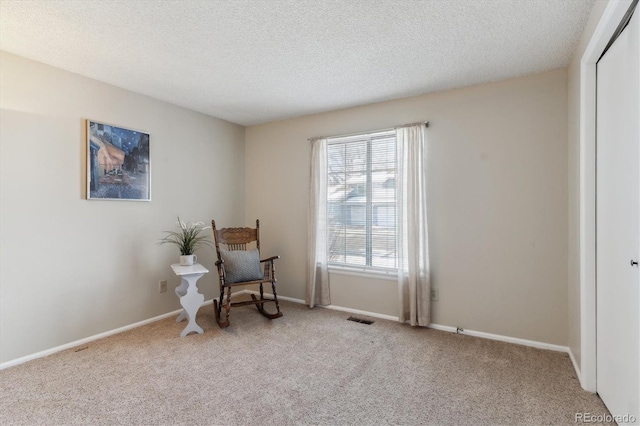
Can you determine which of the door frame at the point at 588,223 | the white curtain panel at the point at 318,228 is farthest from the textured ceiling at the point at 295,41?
the white curtain panel at the point at 318,228

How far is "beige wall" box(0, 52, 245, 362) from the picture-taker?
2543mm

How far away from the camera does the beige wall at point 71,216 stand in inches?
100

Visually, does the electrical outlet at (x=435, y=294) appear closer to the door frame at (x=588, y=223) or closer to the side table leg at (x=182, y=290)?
the door frame at (x=588, y=223)

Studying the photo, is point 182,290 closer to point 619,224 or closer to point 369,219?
point 369,219

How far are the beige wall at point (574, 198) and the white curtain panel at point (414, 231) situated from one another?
1140 millimetres

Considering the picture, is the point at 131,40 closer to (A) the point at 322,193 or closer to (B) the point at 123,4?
(B) the point at 123,4

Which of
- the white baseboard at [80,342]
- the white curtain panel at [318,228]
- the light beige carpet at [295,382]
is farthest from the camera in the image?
the white curtain panel at [318,228]

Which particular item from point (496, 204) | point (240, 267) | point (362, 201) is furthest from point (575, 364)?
point (240, 267)

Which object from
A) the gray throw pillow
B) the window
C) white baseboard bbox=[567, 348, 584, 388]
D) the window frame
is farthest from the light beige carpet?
the window

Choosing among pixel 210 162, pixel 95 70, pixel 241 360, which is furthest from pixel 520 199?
pixel 95 70

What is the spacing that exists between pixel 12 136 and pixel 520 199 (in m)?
4.17

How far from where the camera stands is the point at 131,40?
231cm

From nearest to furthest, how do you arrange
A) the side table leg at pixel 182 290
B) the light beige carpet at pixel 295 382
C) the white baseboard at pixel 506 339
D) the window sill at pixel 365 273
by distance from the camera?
1. the light beige carpet at pixel 295 382
2. the white baseboard at pixel 506 339
3. the side table leg at pixel 182 290
4. the window sill at pixel 365 273

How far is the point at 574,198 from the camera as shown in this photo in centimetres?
244
